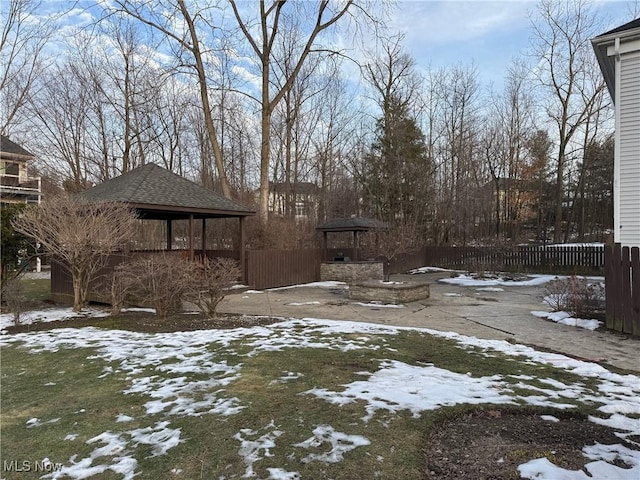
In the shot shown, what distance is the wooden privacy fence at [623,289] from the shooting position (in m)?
6.55

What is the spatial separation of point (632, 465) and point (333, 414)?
6.83ft

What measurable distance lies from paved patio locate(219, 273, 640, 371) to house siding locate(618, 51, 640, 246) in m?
2.40

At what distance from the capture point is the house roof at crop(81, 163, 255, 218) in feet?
36.6

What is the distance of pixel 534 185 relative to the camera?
2905 centimetres

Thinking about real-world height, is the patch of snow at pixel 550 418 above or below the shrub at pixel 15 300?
below

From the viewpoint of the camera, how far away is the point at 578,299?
825 centimetres

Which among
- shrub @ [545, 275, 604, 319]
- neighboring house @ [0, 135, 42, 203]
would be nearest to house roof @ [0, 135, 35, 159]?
neighboring house @ [0, 135, 42, 203]

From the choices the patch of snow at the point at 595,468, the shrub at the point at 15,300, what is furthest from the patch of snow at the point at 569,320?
the shrub at the point at 15,300

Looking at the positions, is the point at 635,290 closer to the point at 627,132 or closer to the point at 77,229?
the point at 627,132

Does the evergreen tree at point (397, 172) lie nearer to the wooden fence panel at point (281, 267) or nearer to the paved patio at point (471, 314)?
the wooden fence panel at point (281, 267)

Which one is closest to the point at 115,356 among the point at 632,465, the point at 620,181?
the point at 632,465

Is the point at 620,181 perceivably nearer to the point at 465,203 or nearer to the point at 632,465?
Answer: the point at 632,465

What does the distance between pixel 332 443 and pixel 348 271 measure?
14.0 m

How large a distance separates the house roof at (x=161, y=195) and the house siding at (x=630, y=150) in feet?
34.8
